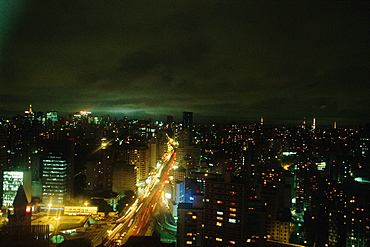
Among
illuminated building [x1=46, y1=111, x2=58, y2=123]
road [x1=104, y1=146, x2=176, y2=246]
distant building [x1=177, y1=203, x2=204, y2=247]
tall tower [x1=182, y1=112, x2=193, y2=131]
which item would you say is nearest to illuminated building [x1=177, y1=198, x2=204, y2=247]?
distant building [x1=177, y1=203, x2=204, y2=247]

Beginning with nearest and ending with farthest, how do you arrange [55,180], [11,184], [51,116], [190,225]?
[190,225] < [11,184] < [55,180] < [51,116]

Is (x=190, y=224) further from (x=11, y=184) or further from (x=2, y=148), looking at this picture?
(x=2, y=148)

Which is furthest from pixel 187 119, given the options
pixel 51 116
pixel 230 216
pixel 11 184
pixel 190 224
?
pixel 230 216

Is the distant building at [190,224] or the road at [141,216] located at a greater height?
the distant building at [190,224]

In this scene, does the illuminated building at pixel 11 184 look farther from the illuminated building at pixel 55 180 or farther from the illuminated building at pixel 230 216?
the illuminated building at pixel 230 216

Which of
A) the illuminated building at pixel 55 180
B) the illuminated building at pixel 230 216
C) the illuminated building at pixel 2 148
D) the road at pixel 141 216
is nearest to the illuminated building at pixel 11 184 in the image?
the illuminated building at pixel 55 180

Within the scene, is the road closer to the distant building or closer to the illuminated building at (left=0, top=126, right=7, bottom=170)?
the distant building

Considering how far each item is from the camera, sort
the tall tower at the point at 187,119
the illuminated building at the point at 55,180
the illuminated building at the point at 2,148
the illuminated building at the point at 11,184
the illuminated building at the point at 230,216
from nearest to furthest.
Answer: the illuminated building at the point at 230,216
the illuminated building at the point at 11,184
the illuminated building at the point at 55,180
the illuminated building at the point at 2,148
the tall tower at the point at 187,119
